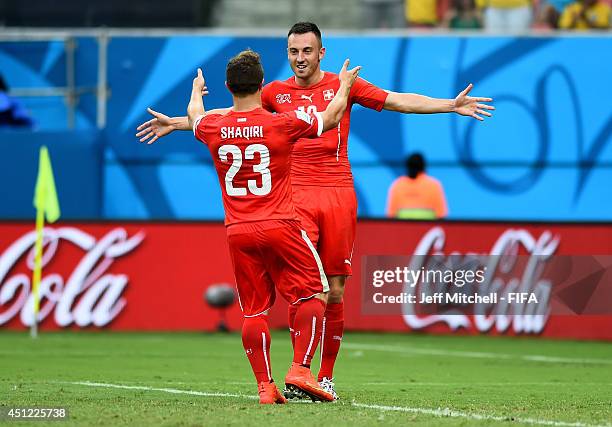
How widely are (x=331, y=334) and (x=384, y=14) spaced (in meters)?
13.1

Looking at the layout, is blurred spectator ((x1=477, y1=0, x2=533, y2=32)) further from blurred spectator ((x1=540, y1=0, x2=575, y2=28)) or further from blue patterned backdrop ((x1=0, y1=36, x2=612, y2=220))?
blue patterned backdrop ((x1=0, y1=36, x2=612, y2=220))

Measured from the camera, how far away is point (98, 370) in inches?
472

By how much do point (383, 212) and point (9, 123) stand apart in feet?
18.7

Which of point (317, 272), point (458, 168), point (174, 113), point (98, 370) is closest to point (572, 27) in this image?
point (458, 168)

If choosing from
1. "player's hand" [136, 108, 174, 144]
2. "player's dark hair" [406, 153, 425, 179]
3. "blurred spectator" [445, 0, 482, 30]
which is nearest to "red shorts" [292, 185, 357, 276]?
"player's hand" [136, 108, 174, 144]

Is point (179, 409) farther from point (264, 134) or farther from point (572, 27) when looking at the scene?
point (572, 27)

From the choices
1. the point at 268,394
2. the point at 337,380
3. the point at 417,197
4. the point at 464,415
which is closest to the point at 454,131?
the point at 417,197

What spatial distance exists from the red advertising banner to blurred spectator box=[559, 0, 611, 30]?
4836mm

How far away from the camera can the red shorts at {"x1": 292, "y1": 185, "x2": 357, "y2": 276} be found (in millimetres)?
9578

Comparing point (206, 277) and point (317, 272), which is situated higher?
point (317, 272)

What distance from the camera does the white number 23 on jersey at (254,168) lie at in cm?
857

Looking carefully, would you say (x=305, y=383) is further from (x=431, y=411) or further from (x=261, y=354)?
(x=431, y=411)

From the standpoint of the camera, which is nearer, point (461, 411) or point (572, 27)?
point (461, 411)

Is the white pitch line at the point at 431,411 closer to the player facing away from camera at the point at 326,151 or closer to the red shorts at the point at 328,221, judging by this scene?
the player facing away from camera at the point at 326,151
